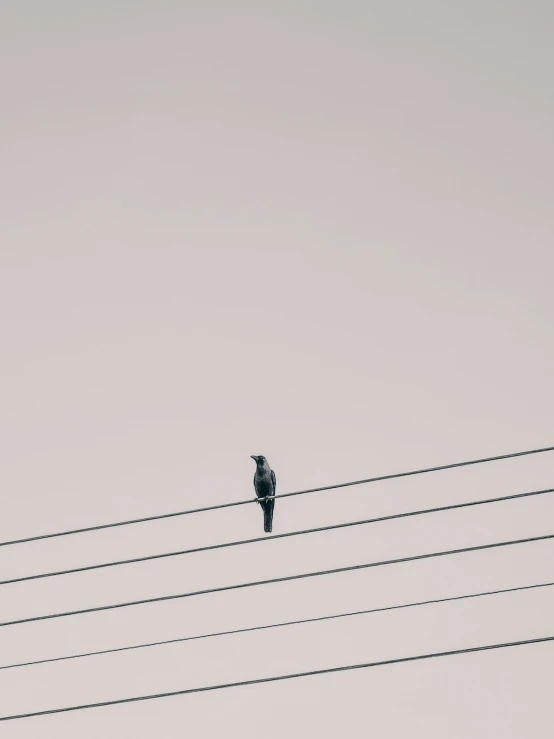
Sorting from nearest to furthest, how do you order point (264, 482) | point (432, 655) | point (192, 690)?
point (432, 655)
point (192, 690)
point (264, 482)

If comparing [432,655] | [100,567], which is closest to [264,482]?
[100,567]

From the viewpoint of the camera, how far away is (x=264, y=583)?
30.6 feet

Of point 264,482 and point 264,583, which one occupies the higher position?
point 264,482

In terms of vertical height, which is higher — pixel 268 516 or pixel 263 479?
pixel 263 479

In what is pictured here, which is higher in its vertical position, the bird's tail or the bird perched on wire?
the bird perched on wire

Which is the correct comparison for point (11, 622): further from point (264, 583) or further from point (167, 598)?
point (264, 583)

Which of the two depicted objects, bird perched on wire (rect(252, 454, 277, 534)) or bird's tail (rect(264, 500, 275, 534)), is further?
bird's tail (rect(264, 500, 275, 534))

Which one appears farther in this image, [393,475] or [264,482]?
[264,482]

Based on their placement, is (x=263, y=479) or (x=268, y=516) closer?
(x=263, y=479)

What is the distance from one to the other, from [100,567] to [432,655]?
8.93ft

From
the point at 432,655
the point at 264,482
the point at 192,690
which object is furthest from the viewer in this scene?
the point at 264,482

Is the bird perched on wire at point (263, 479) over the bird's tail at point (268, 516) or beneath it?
over

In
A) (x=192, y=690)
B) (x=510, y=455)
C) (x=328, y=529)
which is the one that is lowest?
(x=192, y=690)

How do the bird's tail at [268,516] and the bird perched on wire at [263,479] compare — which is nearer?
the bird perched on wire at [263,479]
